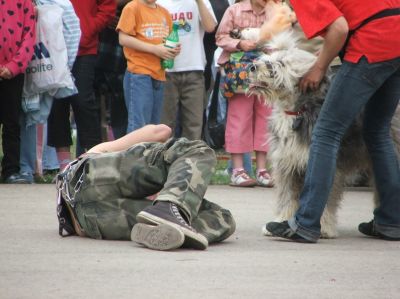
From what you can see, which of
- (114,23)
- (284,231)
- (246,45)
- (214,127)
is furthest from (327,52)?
(214,127)

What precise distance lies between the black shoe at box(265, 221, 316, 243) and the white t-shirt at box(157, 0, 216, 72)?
430 centimetres

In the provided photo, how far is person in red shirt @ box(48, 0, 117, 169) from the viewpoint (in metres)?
11.0

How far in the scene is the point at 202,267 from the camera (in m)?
5.93

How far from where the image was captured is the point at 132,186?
6.79m

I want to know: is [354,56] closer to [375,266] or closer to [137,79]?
[375,266]

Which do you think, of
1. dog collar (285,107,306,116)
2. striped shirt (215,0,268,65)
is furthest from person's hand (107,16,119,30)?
dog collar (285,107,306,116)

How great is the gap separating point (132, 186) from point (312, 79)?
135 cm

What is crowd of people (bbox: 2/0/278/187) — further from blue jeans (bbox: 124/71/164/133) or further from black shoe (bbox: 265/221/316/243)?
black shoe (bbox: 265/221/316/243)

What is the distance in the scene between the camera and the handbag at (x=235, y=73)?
1065 centimetres

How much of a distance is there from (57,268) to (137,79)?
4.99 m

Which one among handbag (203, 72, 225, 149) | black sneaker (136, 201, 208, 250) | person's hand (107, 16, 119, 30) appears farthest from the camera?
handbag (203, 72, 225, 149)

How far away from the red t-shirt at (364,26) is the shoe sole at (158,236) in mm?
1504

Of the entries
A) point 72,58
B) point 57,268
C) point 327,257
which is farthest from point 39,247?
point 72,58

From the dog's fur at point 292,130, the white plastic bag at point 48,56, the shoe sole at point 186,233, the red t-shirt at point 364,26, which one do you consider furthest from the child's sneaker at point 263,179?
the shoe sole at point 186,233
